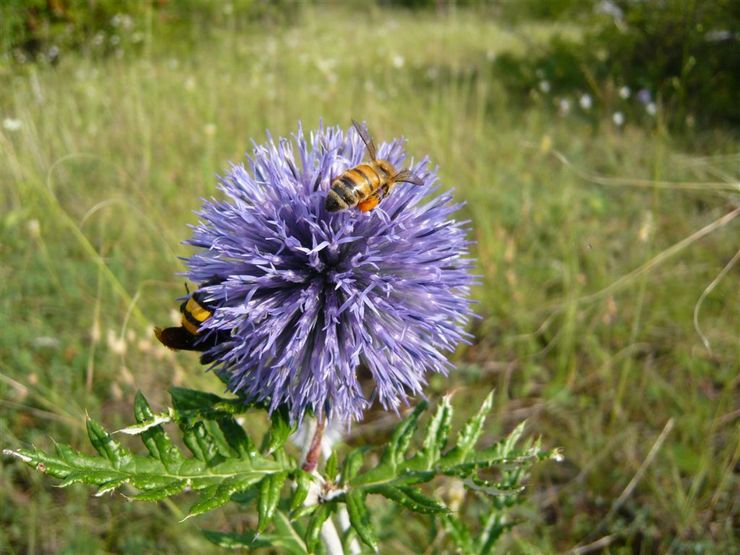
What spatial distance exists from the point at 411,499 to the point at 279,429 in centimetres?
34

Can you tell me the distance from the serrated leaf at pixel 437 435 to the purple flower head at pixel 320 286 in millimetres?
111

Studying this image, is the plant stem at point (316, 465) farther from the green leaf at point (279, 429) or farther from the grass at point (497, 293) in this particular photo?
the grass at point (497, 293)

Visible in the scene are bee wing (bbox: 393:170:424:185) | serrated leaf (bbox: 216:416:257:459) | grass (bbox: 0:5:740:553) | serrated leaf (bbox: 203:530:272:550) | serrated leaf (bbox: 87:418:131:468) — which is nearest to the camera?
serrated leaf (bbox: 87:418:131:468)

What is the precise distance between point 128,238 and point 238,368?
292 cm

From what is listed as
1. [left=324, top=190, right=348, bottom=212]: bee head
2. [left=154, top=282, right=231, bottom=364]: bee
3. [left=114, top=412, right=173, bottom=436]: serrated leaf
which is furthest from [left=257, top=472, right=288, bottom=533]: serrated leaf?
[left=324, top=190, right=348, bottom=212]: bee head

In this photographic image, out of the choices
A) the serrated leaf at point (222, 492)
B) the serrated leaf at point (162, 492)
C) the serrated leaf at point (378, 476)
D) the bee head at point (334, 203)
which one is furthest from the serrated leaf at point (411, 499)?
the bee head at point (334, 203)

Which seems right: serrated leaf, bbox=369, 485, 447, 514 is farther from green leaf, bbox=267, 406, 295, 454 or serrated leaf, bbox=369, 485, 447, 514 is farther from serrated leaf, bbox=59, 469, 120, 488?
serrated leaf, bbox=59, 469, 120, 488

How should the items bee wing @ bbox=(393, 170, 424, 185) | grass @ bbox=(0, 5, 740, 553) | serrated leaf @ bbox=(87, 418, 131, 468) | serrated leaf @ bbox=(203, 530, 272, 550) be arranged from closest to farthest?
serrated leaf @ bbox=(87, 418, 131, 468) → serrated leaf @ bbox=(203, 530, 272, 550) → bee wing @ bbox=(393, 170, 424, 185) → grass @ bbox=(0, 5, 740, 553)

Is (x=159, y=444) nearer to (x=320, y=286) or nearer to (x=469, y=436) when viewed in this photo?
(x=320, y=286)

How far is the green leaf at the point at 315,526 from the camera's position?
125cm

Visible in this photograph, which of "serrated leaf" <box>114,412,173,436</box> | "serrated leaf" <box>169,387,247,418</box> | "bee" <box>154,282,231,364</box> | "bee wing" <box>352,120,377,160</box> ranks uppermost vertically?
"bee wing" <box>352,120,377,160</box>

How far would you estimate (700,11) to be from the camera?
325cm

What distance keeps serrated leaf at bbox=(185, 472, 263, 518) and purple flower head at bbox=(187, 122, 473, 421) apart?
0.60 ft

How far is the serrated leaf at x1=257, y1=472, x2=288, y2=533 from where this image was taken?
3.83 feet
